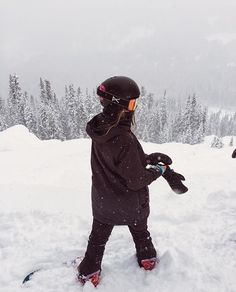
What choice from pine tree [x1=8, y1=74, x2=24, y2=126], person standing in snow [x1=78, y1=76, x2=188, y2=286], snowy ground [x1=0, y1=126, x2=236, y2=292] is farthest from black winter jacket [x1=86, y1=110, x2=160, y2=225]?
pine tree [x1=8, y1=74, x2=24, y2=126]

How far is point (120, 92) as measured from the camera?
3.27 m

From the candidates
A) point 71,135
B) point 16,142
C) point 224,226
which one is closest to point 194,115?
point 71,135

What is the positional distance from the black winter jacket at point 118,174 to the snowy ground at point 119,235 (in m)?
0.85

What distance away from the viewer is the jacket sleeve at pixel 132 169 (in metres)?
3.27

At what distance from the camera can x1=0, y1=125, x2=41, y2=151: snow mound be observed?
12073 millimetres

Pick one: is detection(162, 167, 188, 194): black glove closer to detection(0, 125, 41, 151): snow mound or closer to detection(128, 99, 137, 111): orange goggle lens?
detection(128, 99, 137, 111): orange goggle lens

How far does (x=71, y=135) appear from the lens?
229 feet

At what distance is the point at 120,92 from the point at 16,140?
1065 centimetres

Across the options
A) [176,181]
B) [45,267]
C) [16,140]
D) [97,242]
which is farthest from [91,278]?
[16,140]

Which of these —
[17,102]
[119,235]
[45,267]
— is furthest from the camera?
[17,102]

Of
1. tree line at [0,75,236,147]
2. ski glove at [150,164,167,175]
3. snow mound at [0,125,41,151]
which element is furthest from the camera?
tree line at [0,75,236,147]

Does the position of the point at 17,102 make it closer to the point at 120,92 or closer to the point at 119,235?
the point at 119,235

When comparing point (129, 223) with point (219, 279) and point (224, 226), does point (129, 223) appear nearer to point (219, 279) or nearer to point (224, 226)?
point (219, 279)

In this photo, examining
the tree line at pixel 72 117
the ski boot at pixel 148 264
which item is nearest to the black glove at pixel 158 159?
the ski boot at pixel 148 264
